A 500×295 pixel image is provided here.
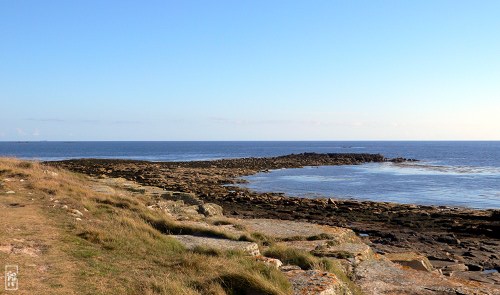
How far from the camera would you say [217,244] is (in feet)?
33.2

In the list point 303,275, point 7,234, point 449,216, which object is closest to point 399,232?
point 449,216

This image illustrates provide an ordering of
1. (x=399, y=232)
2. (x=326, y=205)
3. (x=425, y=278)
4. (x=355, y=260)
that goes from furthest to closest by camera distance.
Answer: (x=326, y=205)
(x=399, y=232)
(x=355, y=260)
(x=425, y=278)

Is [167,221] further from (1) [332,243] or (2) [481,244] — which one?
(2) [481,244]

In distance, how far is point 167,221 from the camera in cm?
1238

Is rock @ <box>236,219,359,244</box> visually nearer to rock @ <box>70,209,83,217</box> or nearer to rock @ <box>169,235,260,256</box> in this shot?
rock @ <box>169,235,260,256</box>

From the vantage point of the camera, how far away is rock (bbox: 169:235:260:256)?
31.2 ft

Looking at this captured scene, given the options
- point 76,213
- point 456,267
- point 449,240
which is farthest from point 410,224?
point 76,213

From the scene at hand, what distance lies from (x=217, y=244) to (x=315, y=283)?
387 centimetres

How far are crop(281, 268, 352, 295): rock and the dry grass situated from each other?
24 cm

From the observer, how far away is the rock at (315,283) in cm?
637

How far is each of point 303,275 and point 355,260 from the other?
283 cm

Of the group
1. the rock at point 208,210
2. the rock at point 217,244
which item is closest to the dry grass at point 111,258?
the rock at point 217,244

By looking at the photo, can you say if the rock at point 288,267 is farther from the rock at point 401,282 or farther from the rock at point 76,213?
the rock at point 76,213

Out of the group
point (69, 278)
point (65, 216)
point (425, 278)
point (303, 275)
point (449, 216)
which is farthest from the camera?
point (449, 216)
